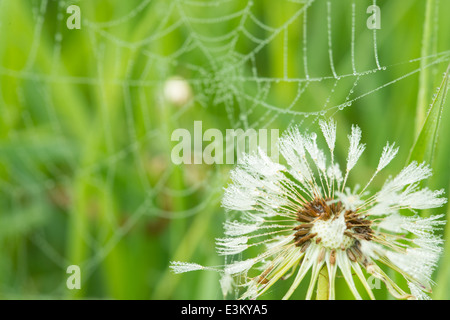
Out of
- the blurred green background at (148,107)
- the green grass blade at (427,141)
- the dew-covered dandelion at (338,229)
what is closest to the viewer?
the dew-covered dandelion at (338,229)

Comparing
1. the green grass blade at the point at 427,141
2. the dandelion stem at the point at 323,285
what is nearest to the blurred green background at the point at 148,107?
the green grass blade at the point at 427,141

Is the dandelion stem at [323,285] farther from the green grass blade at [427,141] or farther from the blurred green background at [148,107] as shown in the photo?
the blurred green background at [148,107]

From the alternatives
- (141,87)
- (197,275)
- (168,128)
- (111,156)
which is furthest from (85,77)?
(197,275)

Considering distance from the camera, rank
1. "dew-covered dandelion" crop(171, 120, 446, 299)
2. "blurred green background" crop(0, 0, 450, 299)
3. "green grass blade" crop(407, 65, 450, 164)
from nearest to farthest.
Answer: "dew-covered dandelion" crop(171, 120, 446, 299)
"green grass blade" crop(407, 65, 450, 164)
"blurred green background" crop(0, 0, 450, 299)

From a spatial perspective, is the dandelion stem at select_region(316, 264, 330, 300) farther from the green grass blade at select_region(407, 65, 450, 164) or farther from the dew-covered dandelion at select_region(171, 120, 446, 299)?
the green grass blade at select_region(407, 65, 450, 164)

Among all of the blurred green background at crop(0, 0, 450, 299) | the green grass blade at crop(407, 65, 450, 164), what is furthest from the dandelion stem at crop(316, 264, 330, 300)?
the blurred green background at crop(0, 0, 450, 299)
